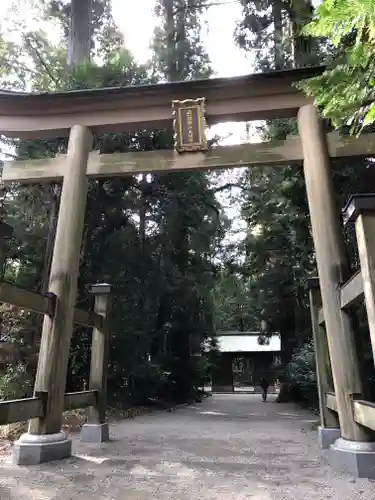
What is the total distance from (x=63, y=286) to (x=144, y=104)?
278cm

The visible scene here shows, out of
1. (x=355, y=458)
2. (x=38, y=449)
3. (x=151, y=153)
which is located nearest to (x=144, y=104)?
(x=151, y=153)

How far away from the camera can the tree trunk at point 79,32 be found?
460 inches

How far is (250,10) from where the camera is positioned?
34.2ft

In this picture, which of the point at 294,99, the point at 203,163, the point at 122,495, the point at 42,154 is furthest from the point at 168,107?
the point at 42,154

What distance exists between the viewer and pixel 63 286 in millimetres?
5008

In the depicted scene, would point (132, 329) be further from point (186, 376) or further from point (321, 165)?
point (321, 165)

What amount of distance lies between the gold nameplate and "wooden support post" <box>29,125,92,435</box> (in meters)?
1.30

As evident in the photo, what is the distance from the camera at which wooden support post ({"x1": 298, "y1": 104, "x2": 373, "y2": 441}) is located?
413cm

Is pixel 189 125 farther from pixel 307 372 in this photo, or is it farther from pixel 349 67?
pixel 307 372

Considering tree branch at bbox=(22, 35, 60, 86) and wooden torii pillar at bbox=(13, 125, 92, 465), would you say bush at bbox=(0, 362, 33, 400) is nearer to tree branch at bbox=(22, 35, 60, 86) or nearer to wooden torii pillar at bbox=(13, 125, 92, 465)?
wooden torii pillar at bbox=(13, 125, 92, 465)

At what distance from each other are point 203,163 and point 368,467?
3.92 m

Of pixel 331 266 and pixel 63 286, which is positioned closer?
pixel 331 266

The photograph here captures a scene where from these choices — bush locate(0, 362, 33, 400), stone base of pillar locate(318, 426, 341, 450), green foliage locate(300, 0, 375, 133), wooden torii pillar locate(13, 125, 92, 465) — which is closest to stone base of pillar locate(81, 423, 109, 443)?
wooden torii pillar locate(13, 125, 92, 465)

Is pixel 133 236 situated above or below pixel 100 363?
above
